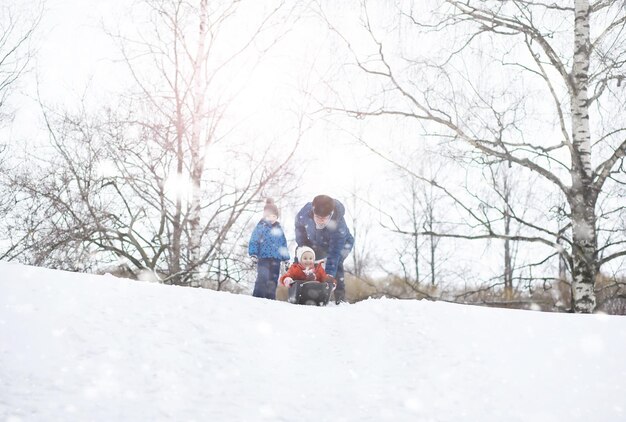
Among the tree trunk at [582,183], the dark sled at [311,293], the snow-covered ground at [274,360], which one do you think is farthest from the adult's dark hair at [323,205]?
the tree trunk at [582,183]

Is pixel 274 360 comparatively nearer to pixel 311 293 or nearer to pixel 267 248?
pixel 311 293

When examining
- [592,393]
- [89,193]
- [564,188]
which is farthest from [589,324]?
[89,193]

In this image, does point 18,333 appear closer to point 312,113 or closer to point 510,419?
point 510,419

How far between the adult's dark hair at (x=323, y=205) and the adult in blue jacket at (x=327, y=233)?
17 millimetres

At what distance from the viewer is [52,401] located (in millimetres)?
2340

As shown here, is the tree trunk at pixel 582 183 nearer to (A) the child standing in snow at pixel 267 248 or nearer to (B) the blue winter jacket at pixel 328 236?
(B) the blue winter jacket at pixel 328 236

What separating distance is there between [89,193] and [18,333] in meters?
6.69

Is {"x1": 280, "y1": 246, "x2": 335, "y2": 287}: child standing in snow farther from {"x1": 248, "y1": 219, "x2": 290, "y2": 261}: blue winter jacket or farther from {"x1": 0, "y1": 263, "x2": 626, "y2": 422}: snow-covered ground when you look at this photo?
{"x1": 0, "y1": 263, "x2": 626, "y2": 422}: snow-covered ground

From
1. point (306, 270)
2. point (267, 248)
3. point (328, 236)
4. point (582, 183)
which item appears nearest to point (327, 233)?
point (328, 236)

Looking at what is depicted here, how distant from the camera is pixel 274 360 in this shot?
127 inches

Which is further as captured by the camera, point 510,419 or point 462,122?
point 462,122

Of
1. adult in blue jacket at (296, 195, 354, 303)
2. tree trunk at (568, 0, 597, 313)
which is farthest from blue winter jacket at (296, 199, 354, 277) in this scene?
tree trunk at (568, 0, 597, 313)

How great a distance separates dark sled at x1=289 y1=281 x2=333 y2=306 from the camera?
5.49 m

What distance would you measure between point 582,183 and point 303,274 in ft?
11.3
